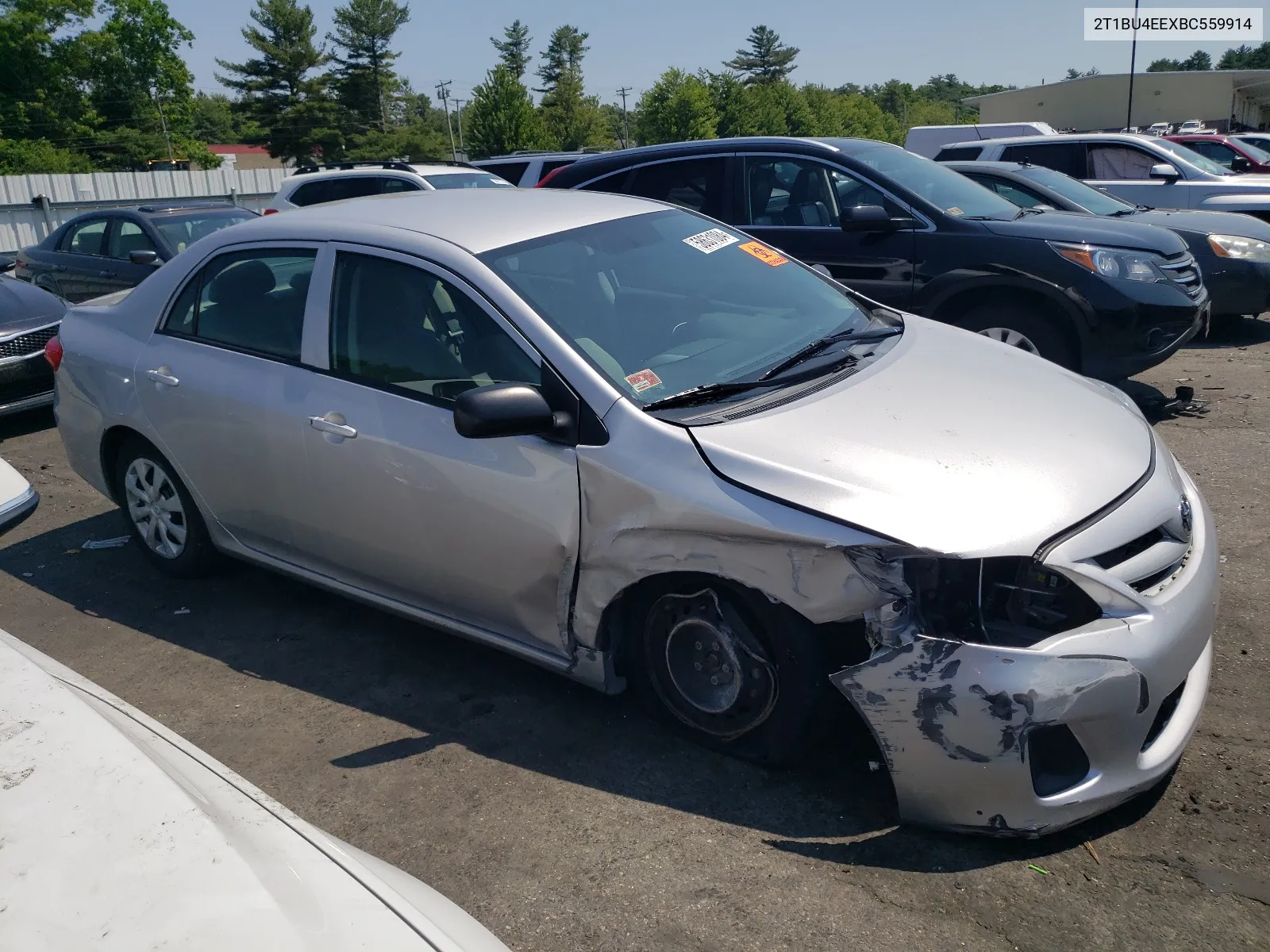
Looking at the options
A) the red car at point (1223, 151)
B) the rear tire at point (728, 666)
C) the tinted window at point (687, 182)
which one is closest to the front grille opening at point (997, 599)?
the rear tire at point (728, 666)

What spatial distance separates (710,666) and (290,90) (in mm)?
76484

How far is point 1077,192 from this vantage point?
9.49 meters

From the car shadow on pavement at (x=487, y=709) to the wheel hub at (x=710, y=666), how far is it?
0.17 m

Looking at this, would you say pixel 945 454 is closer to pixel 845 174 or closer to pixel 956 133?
pixel 845 174

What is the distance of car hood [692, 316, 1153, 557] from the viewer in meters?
2.84

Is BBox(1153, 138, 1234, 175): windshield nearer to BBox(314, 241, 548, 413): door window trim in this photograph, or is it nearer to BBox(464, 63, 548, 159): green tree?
BBox(314, 241, 548, 413): door window trim

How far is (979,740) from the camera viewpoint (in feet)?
8.98

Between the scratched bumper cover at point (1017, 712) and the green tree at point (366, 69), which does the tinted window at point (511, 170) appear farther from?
the green tree at point (366, 69)

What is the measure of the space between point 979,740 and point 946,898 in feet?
1.34

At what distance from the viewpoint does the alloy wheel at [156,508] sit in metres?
4.93

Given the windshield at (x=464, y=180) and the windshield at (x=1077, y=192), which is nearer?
the windshield at (x=1077, y=192)

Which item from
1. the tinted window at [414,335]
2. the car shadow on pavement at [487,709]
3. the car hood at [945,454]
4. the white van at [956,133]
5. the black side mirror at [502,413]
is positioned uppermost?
the white van at [956,133]

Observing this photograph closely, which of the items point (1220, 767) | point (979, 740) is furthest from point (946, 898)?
point (1220, 767)

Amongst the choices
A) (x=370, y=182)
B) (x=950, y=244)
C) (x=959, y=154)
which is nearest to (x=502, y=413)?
(x=950, y=244)
